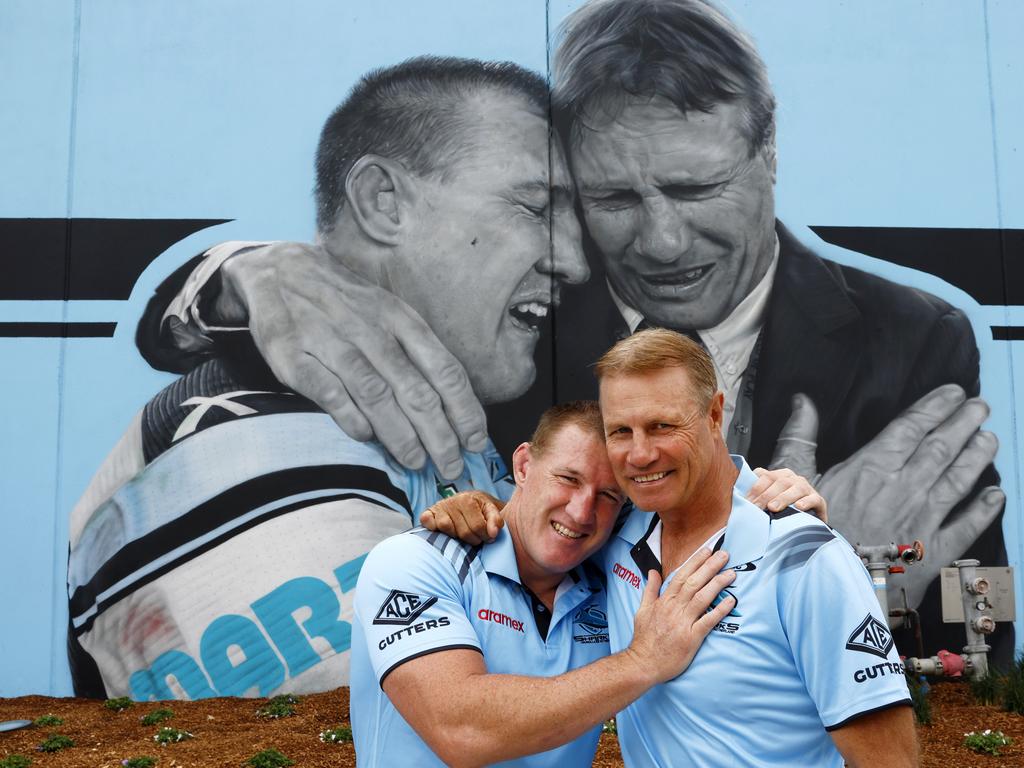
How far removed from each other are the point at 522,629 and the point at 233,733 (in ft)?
13.9

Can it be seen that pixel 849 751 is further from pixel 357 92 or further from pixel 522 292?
pixel 357 92

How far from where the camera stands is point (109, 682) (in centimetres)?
701

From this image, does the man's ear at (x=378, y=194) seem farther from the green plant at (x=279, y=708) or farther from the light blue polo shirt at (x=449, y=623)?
the light blue polo shirt at (x=449, y=623)

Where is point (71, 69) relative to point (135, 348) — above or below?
above

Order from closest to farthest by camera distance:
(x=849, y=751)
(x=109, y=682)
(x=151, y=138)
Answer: (x=849, y=751), (x=109, y=682), (x=151, y=138)

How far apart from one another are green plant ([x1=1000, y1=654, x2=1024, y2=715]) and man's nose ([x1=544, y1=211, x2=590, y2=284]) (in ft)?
13.7

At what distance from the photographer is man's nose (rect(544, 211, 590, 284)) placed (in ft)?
24.5

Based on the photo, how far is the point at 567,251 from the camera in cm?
749

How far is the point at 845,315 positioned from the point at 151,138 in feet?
19.3

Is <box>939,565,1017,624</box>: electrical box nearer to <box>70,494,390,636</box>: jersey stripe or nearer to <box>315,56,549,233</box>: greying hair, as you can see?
<box>315,56,549,233</box>: greying hair

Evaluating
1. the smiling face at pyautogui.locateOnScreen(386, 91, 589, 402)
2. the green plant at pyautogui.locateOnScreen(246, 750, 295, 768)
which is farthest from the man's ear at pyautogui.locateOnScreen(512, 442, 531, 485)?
the smiling face at pyautogui.locateOnScreen(386, 91, 589, 402)

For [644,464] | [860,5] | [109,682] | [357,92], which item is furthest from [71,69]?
[644,464]

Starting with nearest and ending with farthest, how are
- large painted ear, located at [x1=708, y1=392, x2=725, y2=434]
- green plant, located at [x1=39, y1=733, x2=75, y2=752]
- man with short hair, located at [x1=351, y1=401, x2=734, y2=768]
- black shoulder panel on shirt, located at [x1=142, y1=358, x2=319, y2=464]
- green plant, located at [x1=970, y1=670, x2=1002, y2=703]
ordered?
man with short hair, located at [x1=351, y1=401, x2=734, y2=768], large painted ear, located at [x1=708, y1=392, x2=725, y2=434], green plant, located at [x1=39, y1=733, x2=75, y2=752], green plant, located at [x1=970, y1=670, x2=1002, y2=703], black shoulder panel on shirt, located at [x1=142, y1=358, x2=319, y2=464]

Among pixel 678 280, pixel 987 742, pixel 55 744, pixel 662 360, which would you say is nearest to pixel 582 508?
pixel 662 360
